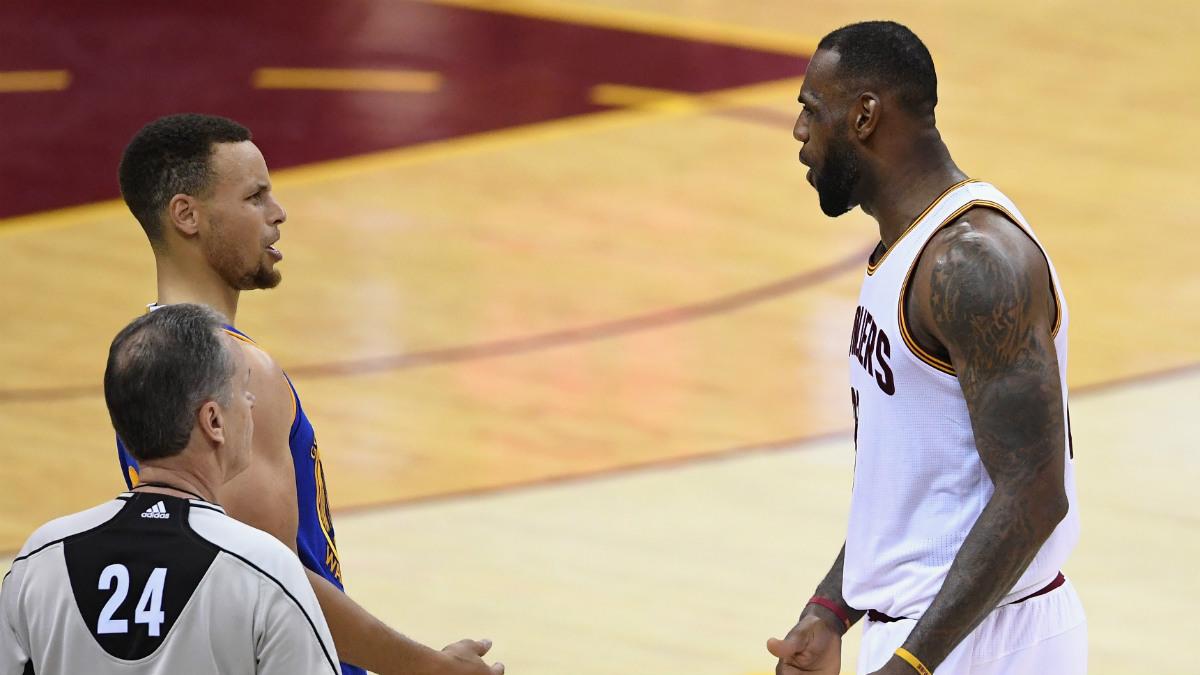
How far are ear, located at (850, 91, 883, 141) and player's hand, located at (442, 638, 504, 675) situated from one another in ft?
3.96

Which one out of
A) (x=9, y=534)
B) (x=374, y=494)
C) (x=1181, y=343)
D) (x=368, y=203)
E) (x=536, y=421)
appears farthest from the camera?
(x=368, y=203)

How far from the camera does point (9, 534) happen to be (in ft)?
20.9

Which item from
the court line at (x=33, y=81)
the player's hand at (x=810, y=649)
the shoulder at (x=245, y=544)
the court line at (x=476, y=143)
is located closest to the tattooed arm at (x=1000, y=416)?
the player's hand at (x=810, y=649)

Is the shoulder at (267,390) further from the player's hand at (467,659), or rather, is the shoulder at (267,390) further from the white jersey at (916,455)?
the white jersey at (916,455)

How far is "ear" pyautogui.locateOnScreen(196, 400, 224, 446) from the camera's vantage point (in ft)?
8.41

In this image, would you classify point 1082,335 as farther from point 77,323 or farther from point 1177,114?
point 77,323

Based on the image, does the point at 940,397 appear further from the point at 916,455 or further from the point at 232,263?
the point at 232,263

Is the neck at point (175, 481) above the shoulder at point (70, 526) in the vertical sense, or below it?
above

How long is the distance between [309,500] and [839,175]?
1.20 meters

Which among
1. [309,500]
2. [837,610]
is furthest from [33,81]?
[837,610]

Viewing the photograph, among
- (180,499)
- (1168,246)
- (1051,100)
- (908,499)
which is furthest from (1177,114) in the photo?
(180,499)

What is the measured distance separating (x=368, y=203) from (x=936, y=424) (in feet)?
25.3

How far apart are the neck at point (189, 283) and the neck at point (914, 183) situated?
50.2 inches

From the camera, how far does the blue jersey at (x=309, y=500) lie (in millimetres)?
3314
